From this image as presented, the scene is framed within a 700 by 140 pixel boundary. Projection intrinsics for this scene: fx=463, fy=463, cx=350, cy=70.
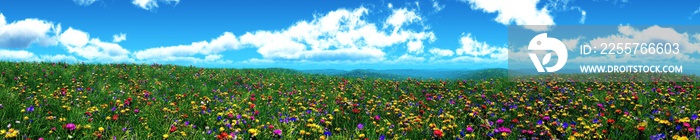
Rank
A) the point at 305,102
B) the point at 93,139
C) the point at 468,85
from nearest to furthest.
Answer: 1. the point at 93,139
2. the point at 305,102
3. the point at 468,85

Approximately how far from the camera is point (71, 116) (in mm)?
6309

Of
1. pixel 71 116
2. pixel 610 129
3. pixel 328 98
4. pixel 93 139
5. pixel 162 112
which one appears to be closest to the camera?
pixel 93 139

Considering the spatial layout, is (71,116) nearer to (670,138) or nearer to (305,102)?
(305,102)

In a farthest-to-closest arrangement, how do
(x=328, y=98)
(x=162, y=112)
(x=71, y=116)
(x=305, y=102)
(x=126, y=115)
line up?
(x=328, y=98) < (x=305, y=102) < (x=162, y=112) < (x=126, y=115) < (x=71, y=116)

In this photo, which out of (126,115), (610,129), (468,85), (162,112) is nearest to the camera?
(610,129)

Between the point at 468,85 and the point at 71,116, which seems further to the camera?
the point at 468,85

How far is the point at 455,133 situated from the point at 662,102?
4.71 meters

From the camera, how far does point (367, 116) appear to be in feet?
23.9

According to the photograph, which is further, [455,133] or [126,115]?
[126,115]

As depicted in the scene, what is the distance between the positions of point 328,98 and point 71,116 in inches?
198

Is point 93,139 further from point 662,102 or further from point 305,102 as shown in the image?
point 662,102

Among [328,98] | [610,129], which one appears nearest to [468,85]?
[328,98]

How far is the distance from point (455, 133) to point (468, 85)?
7.15 m

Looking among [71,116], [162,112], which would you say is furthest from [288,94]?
[71,116]
